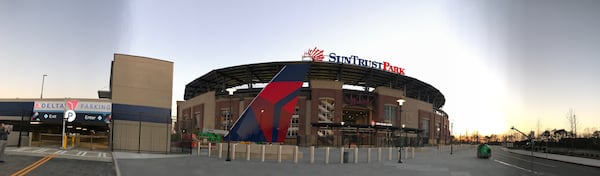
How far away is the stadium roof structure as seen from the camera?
74.3 m

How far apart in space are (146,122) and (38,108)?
27.9ft

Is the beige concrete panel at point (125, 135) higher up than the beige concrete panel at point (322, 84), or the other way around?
the beige concrete panel at point (322, 84)

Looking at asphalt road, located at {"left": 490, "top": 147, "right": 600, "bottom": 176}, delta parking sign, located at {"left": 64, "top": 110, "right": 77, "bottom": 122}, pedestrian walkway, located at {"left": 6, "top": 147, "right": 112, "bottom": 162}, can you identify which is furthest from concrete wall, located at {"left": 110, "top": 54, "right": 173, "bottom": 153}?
asphalt road, located at {"left": 490, "top": 147, "right": 600, "bottom": 176}

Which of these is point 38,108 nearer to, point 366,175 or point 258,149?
point 258,149

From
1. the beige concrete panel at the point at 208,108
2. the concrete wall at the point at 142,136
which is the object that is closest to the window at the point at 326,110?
the beige concrete panel at the point at 208,108

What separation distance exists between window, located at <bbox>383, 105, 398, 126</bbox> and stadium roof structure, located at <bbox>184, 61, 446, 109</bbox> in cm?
466

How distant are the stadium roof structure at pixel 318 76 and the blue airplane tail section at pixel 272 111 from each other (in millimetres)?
40363

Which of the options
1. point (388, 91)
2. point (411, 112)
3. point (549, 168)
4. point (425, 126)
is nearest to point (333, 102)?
point (388, 91)

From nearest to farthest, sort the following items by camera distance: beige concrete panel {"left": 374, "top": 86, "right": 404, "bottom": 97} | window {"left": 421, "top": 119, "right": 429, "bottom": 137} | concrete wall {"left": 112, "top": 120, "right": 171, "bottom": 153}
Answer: concrete wall {"left": 112, "top": 120, "right": 171, "bottom": 153} < beige concrete panel {"left": 374, "top": 86, "right": 404, "bottom": 97} < window {"left": 421, "top": 119, "right": 429, "bottom": 137}

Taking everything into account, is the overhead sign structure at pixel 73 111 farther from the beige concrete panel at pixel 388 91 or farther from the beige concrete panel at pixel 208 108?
the beige concrete panel at pixel 388 91

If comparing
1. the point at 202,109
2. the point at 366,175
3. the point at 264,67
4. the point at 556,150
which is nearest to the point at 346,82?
the point at 264,67

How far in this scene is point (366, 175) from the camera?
16969 mm

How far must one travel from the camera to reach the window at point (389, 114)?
7956cm

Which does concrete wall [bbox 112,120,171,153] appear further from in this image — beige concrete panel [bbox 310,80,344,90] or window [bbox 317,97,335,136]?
beige concrete panel [bbox 310,80,344,90]
